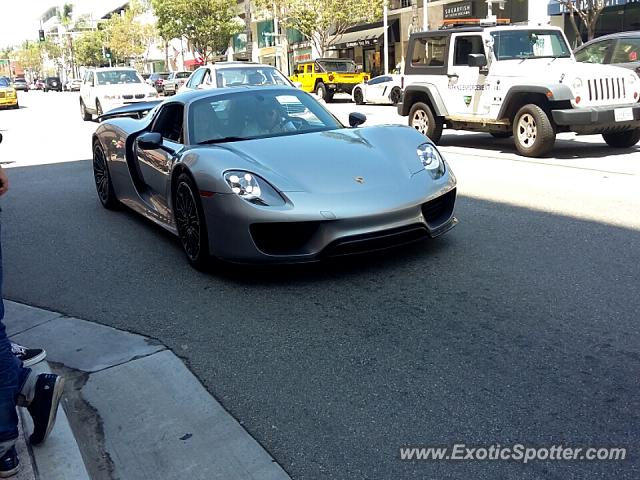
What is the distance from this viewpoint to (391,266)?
16.1 feet

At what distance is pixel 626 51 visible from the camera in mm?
12461

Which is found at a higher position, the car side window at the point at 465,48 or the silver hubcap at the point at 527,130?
the car side window at the point at 465,48

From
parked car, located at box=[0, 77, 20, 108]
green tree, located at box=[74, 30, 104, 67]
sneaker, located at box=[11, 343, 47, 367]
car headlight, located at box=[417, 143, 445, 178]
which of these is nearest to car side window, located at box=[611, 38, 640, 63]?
car headlight, located at box=[417, 143, 445, 178]

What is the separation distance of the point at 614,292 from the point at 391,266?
1472mm

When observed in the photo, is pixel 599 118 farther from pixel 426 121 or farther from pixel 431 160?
pixel 431 160

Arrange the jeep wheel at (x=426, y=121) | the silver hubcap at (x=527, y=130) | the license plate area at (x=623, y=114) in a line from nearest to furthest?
the license plate area at (x=623, y=114), the silver hubcap at (x=527, y=130), the jeep wheel at (x=426, y=121)

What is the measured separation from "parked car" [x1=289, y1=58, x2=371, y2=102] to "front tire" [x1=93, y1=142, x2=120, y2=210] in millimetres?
20963

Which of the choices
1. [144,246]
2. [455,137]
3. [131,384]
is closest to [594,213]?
[144,246]

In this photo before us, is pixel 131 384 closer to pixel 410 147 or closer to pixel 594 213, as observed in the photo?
pixel 410 147

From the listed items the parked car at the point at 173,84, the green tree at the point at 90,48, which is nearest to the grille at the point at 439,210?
the parked car at the point at 173,84

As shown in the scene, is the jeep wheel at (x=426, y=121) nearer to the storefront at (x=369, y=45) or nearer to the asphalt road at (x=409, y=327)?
the asphalt road at (x=409, y=327)

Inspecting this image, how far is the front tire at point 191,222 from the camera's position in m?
4.90

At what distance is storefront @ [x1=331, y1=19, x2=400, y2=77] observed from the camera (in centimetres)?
4112

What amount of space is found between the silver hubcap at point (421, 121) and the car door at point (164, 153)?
21.2 feet
